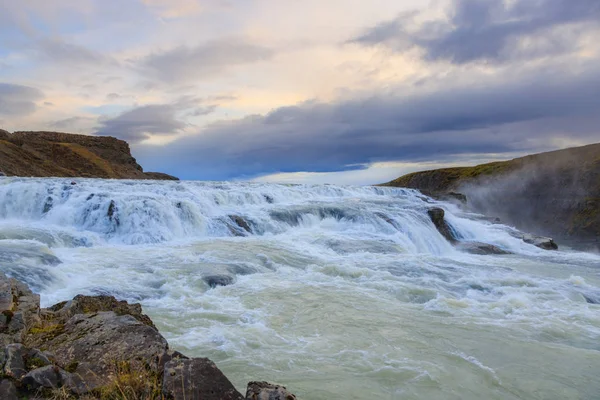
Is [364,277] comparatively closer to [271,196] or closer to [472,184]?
[271,196]

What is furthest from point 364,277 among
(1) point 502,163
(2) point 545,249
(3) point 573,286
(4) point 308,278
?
(1) point 502,163

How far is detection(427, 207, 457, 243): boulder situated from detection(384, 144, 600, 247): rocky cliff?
58.3 ft

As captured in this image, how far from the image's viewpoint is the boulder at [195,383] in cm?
307

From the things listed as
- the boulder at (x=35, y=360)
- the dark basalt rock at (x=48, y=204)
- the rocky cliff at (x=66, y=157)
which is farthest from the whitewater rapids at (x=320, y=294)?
the rocky cliff at (x=66, y=157)

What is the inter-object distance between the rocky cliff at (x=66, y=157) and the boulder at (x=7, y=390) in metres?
56.2

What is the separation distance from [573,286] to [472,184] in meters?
49.1

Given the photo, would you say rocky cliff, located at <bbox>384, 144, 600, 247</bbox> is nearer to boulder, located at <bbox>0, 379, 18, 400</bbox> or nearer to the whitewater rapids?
the whitewater rapids

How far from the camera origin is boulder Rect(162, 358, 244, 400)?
3074 mm

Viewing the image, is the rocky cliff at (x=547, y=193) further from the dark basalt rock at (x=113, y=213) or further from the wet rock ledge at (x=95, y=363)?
the wet rock ledge at (x=95, y=363)

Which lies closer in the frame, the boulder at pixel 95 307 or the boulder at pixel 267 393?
the boulder at pixel 267 393

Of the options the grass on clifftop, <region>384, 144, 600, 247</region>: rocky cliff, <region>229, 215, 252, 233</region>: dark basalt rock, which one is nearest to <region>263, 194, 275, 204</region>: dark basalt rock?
<region>229, 215, 252, 233</region>: dark basalt rock

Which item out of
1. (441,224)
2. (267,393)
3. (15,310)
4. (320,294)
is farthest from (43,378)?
(441,224)

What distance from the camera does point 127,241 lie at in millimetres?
15641

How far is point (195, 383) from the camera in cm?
313
